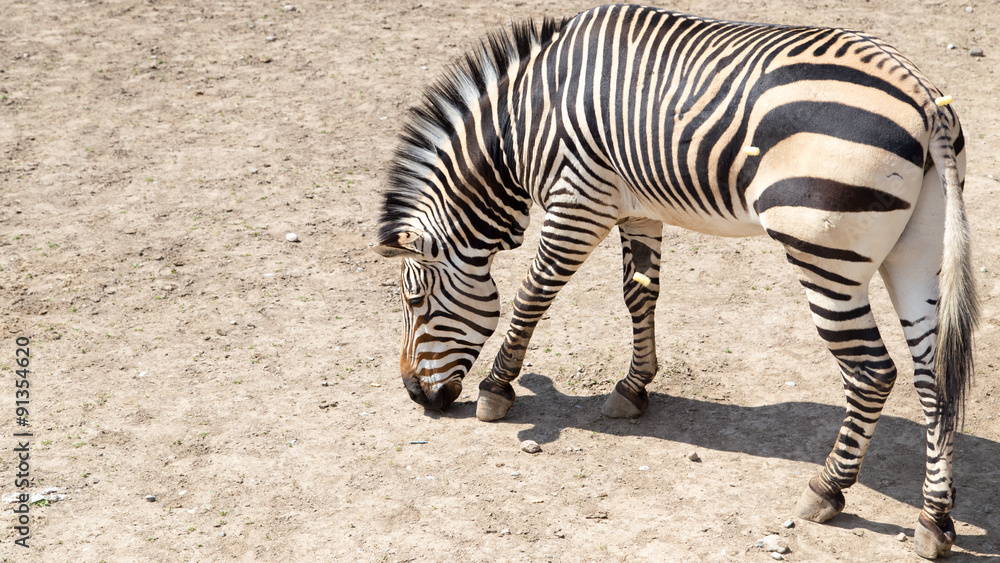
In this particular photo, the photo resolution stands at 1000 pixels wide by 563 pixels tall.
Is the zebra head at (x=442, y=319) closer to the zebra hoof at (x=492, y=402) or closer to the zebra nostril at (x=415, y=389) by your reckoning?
the zebra nostril at (x=415, y=389)

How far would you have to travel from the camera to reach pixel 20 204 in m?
7.78

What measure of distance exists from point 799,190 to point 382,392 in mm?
3035

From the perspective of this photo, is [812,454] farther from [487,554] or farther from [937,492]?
[487,554]

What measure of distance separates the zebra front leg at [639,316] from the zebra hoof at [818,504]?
4.10ft

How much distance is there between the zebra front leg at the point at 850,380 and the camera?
399cm

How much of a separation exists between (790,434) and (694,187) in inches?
71.5

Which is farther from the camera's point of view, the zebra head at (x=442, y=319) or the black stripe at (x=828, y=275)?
the zebra head at (x=442, y=319)

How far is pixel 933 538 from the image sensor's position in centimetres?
411

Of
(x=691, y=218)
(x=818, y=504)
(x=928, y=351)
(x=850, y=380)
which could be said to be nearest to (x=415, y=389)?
(x=691, y=218)

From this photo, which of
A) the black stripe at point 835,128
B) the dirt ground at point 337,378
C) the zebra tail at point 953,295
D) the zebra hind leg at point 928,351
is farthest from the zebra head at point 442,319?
the zebra tail at point 953,295

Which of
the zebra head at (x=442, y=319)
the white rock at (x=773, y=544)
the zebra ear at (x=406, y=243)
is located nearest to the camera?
the white rock at (x=773, y=544)

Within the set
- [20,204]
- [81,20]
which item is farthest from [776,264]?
[81,20]

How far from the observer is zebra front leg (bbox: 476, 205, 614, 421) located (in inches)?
191

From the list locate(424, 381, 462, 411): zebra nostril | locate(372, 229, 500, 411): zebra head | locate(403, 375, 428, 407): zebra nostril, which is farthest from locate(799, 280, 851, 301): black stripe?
locate(403, 375, 428, 407): zebra nostril
